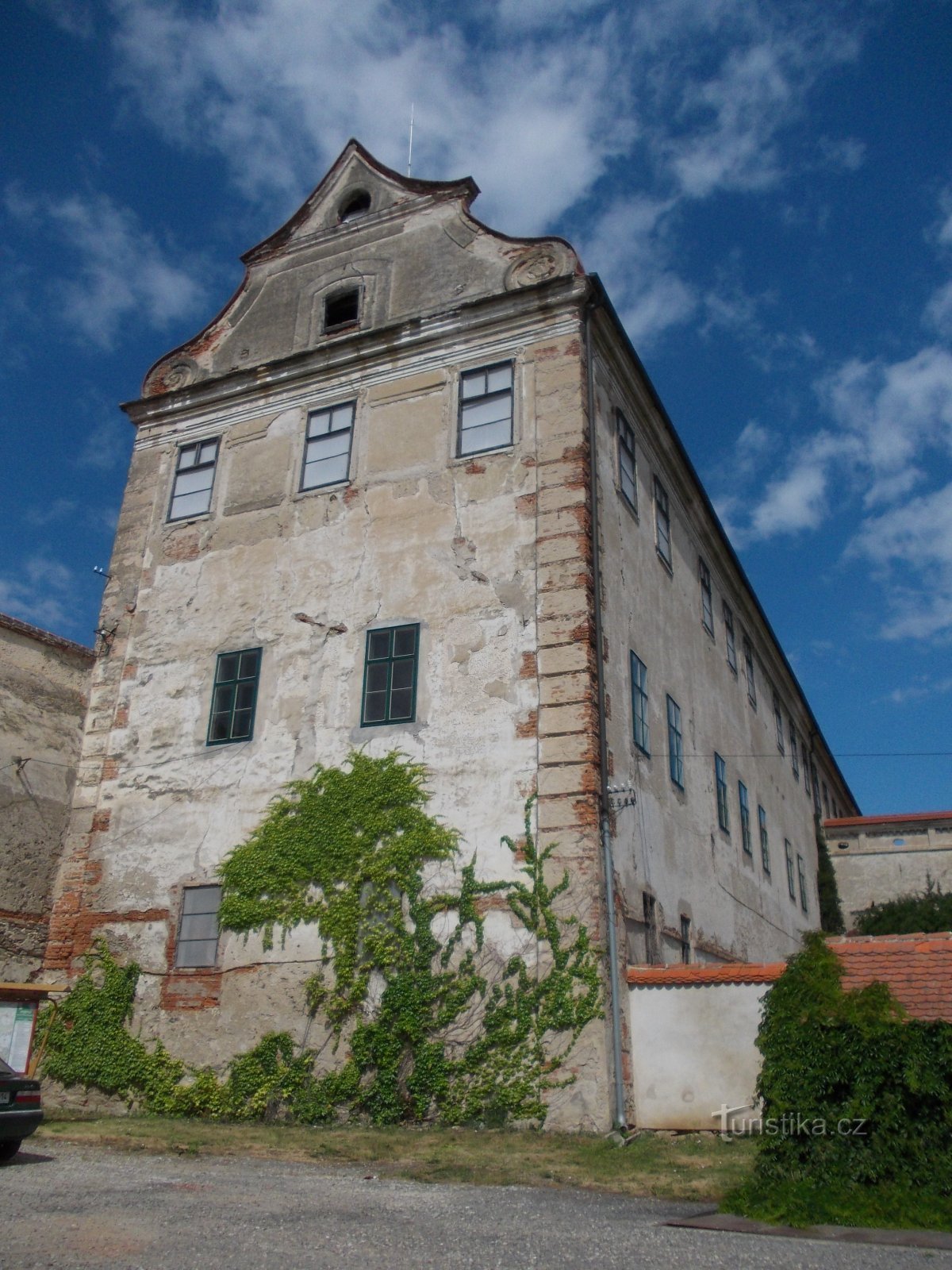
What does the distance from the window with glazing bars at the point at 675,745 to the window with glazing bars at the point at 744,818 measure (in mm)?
4568

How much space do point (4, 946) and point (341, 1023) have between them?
5593 millimetres

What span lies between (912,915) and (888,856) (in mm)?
4501

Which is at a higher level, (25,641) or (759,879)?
(25,641)

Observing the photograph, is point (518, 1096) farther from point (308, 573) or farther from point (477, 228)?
point (477, 228)

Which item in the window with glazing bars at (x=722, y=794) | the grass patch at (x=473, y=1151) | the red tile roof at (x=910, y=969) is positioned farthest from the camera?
the window with glazing bars at (x=722, y=794)

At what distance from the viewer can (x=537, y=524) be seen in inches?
589

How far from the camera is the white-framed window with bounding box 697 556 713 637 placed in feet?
70.2

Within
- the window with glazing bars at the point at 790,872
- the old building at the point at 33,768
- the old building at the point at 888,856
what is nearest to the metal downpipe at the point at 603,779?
the old building at the point at 33,768

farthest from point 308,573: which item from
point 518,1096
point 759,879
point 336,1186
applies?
point 759,879

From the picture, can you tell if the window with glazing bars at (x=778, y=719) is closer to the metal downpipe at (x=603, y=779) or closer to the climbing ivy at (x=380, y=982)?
the metal downpipe at (x=603, y=779)

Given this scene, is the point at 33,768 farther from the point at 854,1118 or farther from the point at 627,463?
the point at 854,1118

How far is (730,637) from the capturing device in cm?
2377

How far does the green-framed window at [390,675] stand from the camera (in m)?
14.7

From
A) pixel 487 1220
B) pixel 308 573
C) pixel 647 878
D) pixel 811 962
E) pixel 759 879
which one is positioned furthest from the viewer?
pixel 759 879
